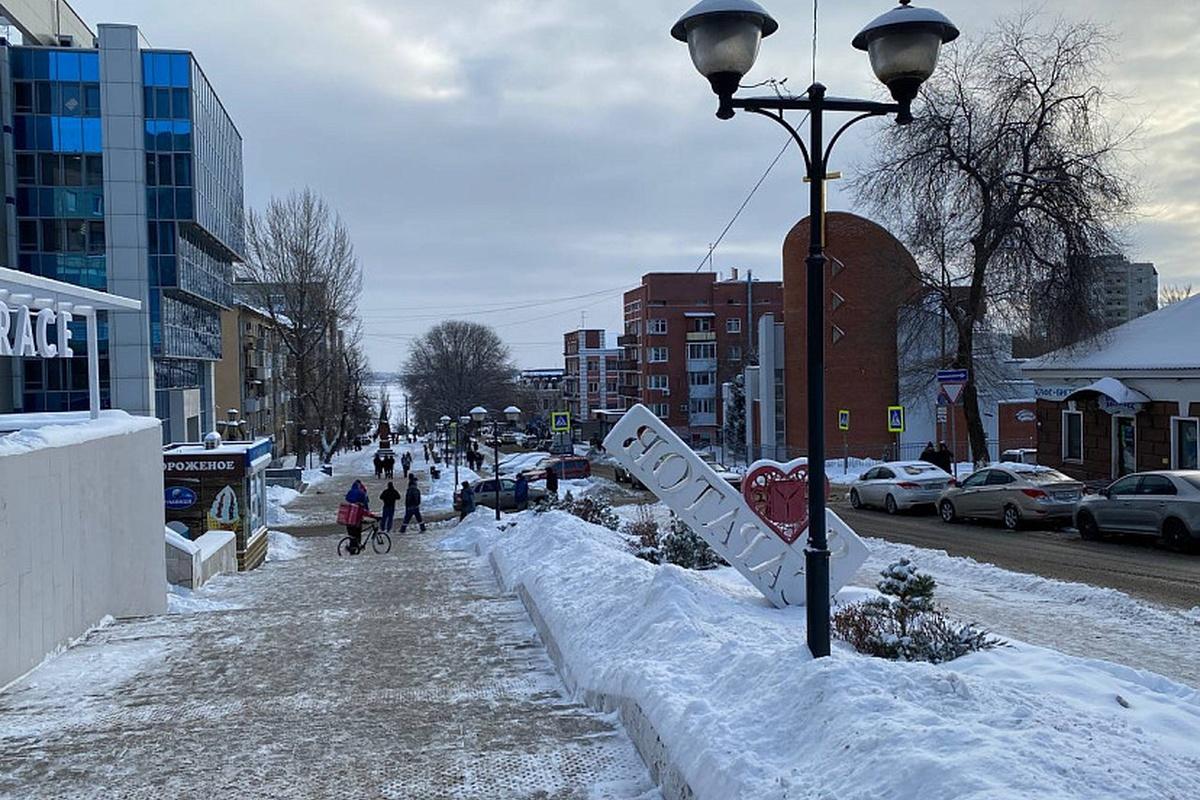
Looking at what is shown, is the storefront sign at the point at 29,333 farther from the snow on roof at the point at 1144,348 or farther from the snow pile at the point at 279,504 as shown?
the snow on roof at the point at 1144,348

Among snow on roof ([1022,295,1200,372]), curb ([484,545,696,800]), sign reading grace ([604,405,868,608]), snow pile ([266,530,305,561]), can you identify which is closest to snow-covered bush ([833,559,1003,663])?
sign reading grace ([604,405,868,608])

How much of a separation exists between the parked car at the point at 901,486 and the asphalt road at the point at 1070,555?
4.65 ft

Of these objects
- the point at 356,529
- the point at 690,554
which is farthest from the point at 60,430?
the point at 356,529

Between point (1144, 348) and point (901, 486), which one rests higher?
point (1144, 348)

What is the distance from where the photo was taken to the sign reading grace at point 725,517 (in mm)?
9117

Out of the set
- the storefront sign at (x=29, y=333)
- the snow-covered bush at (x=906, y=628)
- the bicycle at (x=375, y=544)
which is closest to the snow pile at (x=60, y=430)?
the storefront sign at (x=29, y=333)

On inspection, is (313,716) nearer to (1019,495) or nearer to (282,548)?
(1019,495)

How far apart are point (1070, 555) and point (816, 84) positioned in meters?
12.8

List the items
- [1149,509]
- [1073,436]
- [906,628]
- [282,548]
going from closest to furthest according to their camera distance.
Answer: [906,628] < [1149,509] < [282,548] < [1073,436]

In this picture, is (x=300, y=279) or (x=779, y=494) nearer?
(x=779, y=494)

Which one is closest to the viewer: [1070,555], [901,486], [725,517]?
[725,517]

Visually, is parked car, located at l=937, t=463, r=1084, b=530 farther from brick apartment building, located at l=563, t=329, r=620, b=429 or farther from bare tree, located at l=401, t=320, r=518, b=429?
brick apartment building, located at l=563, t=329, r=620, b=429

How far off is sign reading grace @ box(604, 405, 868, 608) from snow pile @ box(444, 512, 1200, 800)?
1.52 meters

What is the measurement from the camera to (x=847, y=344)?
49.0 meters
